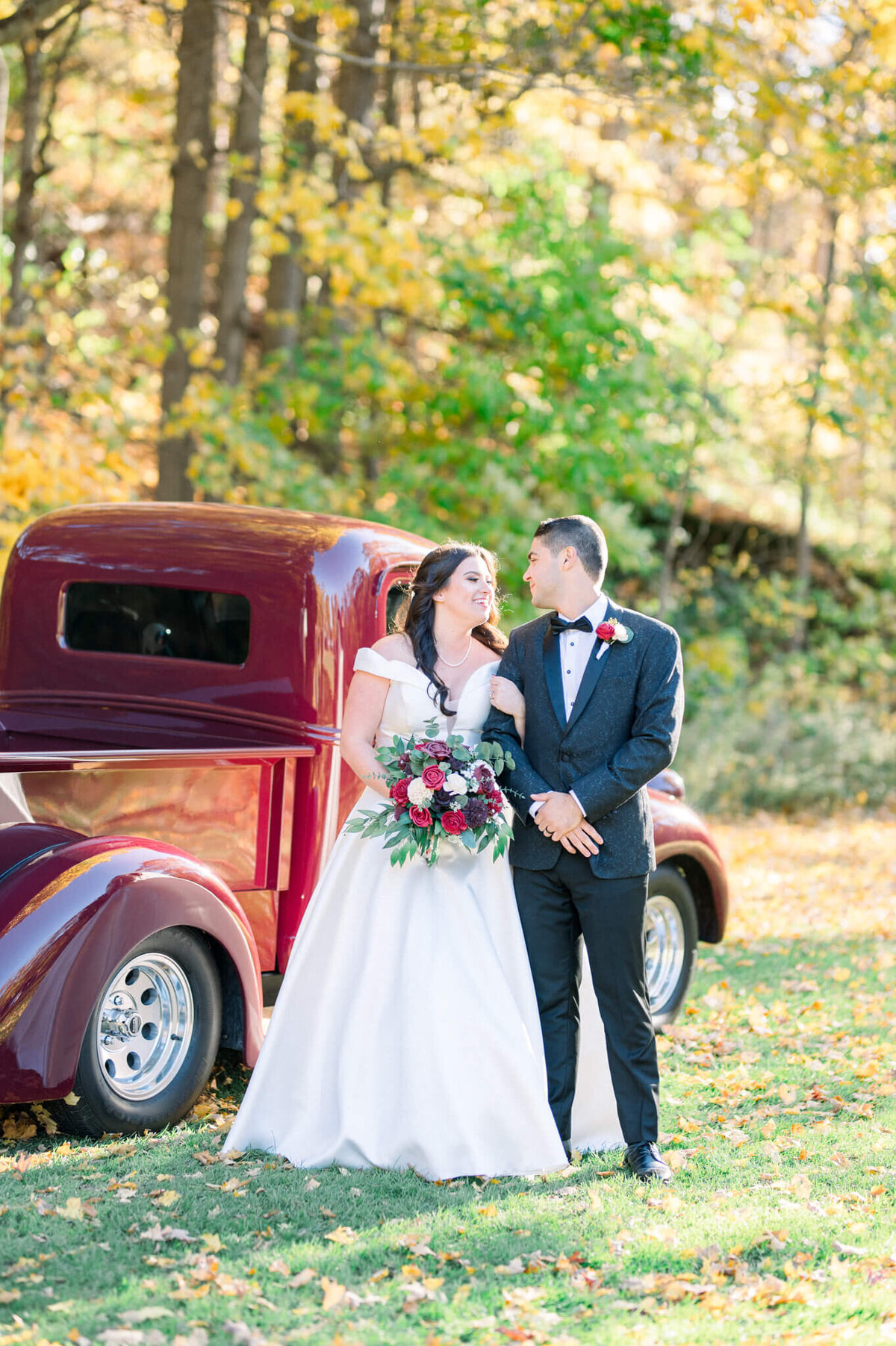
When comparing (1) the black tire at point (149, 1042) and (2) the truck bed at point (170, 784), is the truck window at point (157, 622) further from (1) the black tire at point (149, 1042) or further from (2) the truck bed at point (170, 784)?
(1) the black tire at point (149, 1042)

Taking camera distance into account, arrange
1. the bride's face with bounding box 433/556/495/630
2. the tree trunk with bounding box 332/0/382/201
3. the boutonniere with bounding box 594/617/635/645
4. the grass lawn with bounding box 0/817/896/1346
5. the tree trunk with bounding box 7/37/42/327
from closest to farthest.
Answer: the grass lawn with bounding box 0/817/896/1346
the boutonniere with bounding box 594/617/635/645
the bride's face with bounding box 433/556/495/630
the tree trunk with bounding box 7/37/42/327
the tree trunk with bounding box 332/0/382/201

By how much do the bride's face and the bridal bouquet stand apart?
1.32 feet

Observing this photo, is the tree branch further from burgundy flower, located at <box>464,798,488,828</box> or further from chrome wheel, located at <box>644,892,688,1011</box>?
chrome wheel, located at <box>644,892,688,1011</box>

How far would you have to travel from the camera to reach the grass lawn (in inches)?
125

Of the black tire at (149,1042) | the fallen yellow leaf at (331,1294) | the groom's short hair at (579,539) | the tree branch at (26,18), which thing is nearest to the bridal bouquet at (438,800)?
the groom's short hair at (579,539)

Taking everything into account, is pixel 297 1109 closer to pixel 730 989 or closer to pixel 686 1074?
pixel 686 1074

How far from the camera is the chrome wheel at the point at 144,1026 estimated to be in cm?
423

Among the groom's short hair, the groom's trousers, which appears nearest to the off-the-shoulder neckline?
the groom's short hair

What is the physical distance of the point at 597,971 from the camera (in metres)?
4.29

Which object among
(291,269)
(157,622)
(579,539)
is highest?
(291,269)

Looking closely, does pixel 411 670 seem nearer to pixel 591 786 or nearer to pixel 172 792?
pixel 591 786

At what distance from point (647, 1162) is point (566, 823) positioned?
1.09 meters

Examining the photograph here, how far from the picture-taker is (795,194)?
2061 cm

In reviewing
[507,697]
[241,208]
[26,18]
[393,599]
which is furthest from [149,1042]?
[241,208]
